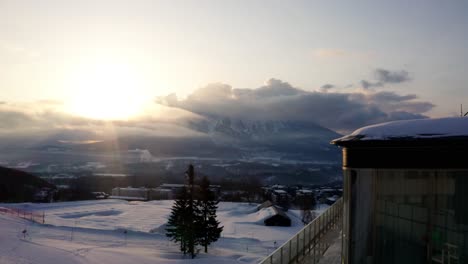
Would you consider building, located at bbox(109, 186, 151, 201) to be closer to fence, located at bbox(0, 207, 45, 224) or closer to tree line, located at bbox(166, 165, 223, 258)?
fence, located at bbox(0, 207, 45, 224)

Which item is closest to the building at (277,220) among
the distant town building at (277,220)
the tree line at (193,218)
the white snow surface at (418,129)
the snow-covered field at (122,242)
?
the distant town building at (277,220)

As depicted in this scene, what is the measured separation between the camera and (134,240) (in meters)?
45.6

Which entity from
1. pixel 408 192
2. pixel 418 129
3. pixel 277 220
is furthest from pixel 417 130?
pixel 277 220

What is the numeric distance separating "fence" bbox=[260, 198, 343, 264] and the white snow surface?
9.59 feet

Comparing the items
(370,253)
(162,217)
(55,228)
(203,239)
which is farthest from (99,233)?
(370,253)

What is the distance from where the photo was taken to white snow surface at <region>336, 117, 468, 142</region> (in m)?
5.61

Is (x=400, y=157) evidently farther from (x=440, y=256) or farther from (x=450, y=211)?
(x=440, y=256)

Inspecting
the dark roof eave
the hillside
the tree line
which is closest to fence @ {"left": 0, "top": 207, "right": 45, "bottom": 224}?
the tree line

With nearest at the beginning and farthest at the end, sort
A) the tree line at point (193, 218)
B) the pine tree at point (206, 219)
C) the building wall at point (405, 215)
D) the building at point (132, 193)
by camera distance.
A: the building wall at point (405, 215) → the tree line at point (193, 218) → the pine tree at point (206, 219) → the building at point (132, 193)

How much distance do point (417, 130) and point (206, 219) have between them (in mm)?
38791

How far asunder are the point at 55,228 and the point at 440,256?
170 feet

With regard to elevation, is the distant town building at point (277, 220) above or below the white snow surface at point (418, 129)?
below

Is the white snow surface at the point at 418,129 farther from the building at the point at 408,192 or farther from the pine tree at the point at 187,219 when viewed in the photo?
the pine tree at the point at 187,219

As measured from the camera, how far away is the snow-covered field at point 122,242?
33.7m
